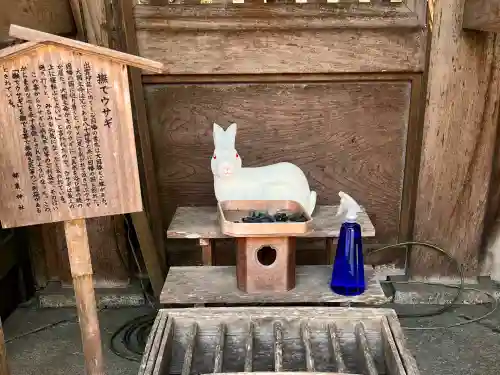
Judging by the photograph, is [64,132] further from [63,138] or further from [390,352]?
[390,352]

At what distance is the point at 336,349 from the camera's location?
1821 millimetres

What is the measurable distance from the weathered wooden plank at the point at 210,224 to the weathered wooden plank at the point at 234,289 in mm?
171

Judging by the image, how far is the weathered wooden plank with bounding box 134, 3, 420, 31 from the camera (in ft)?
7.98

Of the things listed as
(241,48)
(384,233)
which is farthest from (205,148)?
(384,233)

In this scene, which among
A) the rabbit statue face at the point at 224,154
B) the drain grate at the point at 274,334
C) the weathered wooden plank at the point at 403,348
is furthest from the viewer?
the rabbit statue face at the point at 224,154

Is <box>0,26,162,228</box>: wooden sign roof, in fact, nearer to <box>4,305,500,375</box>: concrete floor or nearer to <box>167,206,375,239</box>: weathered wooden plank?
<box>167,206,375,239</box>: weathered wooden plank

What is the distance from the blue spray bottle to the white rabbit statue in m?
0.23

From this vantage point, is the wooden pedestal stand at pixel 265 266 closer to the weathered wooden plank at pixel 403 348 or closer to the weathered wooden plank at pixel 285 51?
the weathered wooden plank at pixel 403 348

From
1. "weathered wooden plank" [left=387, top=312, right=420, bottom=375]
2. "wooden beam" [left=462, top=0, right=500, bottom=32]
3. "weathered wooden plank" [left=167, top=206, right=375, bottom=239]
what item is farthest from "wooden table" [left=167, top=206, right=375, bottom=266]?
"wooden beam" [left=462, top=0, right=500, bottom=32]

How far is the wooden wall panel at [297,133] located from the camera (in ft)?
8.63

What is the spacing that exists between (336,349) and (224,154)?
96 centimetres

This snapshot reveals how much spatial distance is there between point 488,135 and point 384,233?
2.53ft

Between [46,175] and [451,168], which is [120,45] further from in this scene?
[451,168]

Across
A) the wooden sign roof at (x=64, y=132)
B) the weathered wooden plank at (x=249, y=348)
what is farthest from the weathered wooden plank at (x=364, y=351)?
the wooden sign roof at (x=64, y=132)
